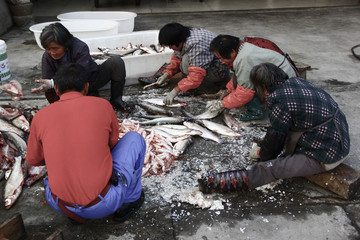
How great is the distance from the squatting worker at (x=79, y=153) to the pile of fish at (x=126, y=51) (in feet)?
9.59

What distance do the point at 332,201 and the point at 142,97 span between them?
122 inches

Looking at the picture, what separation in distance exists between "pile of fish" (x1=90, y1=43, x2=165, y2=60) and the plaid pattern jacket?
A: 11.0 ft

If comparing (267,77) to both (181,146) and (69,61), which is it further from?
(69,61)

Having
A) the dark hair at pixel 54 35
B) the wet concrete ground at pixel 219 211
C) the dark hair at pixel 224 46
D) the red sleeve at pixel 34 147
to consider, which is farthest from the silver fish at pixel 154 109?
the red sleeve at pixel 34 147

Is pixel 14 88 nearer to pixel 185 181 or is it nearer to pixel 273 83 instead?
pixel 185 181

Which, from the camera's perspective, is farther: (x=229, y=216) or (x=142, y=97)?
(x=142, y=97)

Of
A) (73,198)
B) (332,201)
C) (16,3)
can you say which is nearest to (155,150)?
(73,198)

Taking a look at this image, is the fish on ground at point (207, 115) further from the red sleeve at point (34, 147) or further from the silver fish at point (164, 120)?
the red sleeve at point (34, 147)

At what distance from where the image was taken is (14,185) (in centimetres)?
304

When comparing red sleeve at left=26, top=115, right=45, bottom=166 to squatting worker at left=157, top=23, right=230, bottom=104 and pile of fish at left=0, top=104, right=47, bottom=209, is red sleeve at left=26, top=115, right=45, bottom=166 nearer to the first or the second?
pile of fish at left=0, top=104, right=47, bottom=209

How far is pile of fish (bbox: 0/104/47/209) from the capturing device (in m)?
3.04

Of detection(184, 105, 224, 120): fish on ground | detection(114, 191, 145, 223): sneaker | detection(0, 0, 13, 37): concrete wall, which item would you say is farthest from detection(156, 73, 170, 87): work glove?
detection(0, 0, 13, 37): concrete wall

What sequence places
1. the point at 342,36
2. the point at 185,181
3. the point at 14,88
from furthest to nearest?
the point at 342,36
the point at 14,88
the point at 185,181

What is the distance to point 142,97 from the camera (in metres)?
5.03
